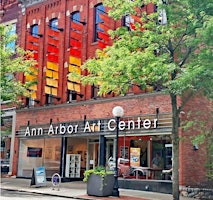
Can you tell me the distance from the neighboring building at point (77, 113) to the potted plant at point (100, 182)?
156 inches

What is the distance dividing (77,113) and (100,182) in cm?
847

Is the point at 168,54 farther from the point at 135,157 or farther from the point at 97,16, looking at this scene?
the point at 97,16

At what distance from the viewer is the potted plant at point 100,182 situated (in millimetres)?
17453

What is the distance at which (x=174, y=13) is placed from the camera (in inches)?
603

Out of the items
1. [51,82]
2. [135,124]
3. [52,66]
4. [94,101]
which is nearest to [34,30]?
[52,66]

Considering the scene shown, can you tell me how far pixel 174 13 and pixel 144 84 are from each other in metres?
3.06

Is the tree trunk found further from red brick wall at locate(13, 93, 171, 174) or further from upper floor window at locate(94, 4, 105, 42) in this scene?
upper floor window at locate(94, 4, 105, 42)

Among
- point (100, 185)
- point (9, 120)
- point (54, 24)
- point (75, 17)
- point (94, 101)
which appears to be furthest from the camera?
point (9, 120)

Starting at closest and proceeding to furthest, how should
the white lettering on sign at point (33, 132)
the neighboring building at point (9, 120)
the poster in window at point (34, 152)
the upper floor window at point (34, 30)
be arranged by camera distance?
1. the white lettering on sign at point (33, 132)
2. the poster in window at point (34, 152)
3. the neighboring building at point (9, 120)
4. the upper floor window at point (34, 30)

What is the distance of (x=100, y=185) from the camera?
17469 millimetres

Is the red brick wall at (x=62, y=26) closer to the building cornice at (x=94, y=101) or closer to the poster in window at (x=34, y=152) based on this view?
the building cornice at (x=94, y=101)

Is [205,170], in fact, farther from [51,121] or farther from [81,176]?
[51,121]

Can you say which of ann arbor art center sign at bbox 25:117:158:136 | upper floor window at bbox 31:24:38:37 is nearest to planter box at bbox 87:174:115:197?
ann arbor art center sign at bbox 25:117:158:136

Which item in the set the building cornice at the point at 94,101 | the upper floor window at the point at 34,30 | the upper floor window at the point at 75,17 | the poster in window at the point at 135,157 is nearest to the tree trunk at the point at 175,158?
the building cornice at the point at 94,101
